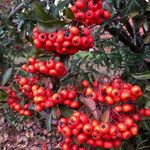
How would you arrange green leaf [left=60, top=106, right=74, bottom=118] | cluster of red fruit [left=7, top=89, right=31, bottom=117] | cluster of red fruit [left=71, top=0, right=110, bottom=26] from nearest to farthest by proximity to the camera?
cluster of red fruit [left=71, top=0, right=110, bottom=26]
green leaf [left=60, top=106, right=74, bottom=118]
cluster of red fruit [left=7, top=89, right=31, bottom=117]

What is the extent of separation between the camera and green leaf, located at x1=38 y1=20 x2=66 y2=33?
1.89 m

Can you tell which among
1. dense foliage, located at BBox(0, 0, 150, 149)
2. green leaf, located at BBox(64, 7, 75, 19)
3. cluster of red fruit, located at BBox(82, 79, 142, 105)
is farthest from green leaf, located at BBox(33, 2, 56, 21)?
cluster of red fruit, located at BBox(82, 79, 142, 105)

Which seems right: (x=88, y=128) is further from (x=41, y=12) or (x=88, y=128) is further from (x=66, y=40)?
(x=41, y=12)

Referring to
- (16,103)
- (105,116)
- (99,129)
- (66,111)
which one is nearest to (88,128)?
(99,129)

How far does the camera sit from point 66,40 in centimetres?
189

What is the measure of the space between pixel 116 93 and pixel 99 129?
0.72 ft

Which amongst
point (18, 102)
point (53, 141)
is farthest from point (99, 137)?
point (53, 141)

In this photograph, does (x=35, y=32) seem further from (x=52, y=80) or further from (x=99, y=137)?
(x=99, y=137)

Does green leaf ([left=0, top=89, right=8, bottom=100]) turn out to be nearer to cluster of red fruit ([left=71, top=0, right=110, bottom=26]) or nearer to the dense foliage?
the dense foliage

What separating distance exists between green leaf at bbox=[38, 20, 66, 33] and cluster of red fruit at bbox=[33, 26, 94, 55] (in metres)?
0.03

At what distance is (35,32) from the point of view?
2020 millimetres

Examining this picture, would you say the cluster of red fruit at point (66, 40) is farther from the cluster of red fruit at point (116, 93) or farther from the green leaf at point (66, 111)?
the green leaf at point (66, 111)

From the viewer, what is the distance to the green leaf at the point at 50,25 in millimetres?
1887

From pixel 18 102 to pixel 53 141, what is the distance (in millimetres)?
2707
